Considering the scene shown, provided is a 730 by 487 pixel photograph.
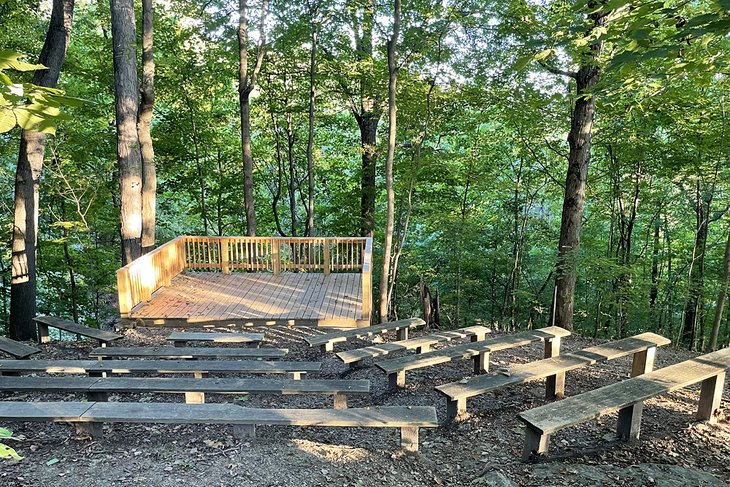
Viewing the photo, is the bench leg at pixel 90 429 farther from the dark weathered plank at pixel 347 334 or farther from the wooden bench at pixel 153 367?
the dark weathered plank at pixel 347 334

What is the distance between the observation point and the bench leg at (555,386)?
4167mm

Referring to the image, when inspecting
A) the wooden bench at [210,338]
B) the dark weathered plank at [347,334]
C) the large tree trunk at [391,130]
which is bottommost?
the wooden bench at [210,338]

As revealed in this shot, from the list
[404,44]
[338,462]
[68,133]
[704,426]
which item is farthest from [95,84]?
[704,426]

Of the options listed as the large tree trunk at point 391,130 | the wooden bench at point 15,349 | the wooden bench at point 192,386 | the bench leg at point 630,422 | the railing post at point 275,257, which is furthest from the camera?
the railing post at point 275,257

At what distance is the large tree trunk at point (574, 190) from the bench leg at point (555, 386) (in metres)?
3.26

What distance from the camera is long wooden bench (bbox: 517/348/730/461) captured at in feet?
9.80

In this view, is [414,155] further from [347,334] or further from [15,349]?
[15,349]

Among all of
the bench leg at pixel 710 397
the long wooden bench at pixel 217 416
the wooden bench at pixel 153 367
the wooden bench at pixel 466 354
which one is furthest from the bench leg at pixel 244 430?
the bench leg at pixel 710 397

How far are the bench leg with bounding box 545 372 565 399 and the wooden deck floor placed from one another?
11.5 ft

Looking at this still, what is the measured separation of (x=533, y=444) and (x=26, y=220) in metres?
8.78

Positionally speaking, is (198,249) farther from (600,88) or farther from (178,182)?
(600,88)

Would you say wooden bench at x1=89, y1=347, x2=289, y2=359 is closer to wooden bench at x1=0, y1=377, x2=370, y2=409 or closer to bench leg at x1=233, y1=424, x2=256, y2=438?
wooden bench at x1=0, y1=377, x2=370, y2=409

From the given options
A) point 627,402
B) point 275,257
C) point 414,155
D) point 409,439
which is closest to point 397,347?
point 409,439

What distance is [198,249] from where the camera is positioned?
9875 millimetres
